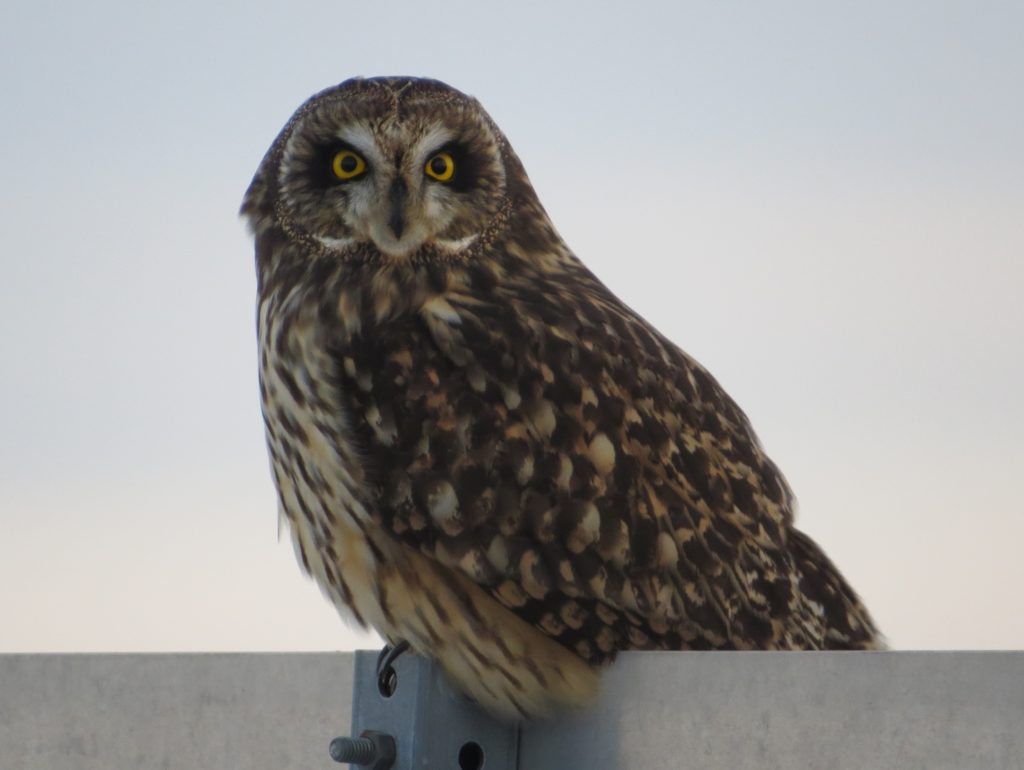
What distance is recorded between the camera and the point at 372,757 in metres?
1.82

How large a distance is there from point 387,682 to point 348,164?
4.86 ft

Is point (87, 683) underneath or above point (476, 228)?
underneath

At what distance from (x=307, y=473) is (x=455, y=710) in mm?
994

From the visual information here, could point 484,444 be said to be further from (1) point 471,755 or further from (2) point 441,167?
Result: (1) point 471,755

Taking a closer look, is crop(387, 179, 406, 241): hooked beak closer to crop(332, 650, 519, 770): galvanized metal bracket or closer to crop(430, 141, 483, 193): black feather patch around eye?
crop(430, 141, 483, 193): black feather patch around eye

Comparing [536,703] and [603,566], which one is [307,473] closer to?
[603,566]

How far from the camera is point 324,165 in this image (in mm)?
3174

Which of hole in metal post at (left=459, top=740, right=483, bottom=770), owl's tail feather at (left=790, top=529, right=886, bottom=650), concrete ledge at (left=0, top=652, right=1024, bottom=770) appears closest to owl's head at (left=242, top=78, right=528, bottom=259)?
owl's tail feather at (left=790, top=529, right=886, bottom=650)

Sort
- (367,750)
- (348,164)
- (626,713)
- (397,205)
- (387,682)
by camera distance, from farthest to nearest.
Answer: (348,164), (397,205), (387,682), (367,750), (626,713)

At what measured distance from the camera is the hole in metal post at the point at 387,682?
Result: 75.2 inches

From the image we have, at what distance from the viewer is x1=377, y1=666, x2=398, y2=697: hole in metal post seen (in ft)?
6.27

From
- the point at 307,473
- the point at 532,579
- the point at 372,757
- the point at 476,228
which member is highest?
the point at 476,228

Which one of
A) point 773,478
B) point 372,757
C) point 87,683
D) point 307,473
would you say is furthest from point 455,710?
point 773,478

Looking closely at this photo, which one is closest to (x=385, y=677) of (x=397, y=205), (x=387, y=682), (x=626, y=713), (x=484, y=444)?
(x=387, y=682)
